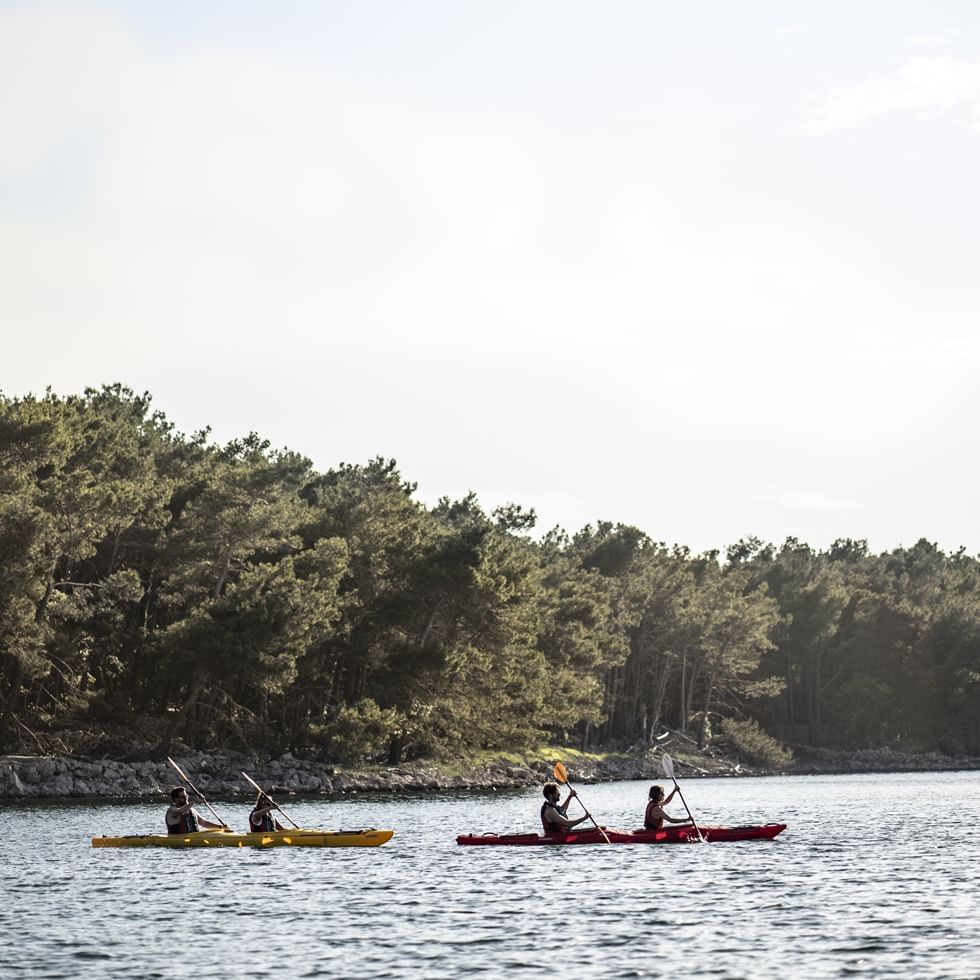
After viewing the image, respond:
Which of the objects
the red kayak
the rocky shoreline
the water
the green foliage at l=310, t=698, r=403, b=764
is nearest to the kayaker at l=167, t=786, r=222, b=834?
the water

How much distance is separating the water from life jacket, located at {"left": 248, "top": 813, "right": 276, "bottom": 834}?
0.86 m

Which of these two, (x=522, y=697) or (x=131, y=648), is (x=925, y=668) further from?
(x=131, y=648)

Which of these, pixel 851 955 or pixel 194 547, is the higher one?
pixel 194 547

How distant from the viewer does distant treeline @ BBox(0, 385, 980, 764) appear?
59.2m

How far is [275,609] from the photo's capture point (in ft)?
202

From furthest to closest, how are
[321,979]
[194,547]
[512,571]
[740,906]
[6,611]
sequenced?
[512,571], [194,547], [6,611], [740,906], [321,979]

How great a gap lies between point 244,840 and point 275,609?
26.2 metres

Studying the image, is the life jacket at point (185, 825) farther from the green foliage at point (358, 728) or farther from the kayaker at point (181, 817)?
the green foliage at point (358, 728)

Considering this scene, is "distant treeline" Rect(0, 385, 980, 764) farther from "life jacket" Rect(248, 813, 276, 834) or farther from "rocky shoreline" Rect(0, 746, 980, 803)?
"life jacket" Rect(248, 813, 276, 834)

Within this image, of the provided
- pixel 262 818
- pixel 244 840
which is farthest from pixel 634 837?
pixel 244 840

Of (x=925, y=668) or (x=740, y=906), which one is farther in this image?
(x=925, y=668)

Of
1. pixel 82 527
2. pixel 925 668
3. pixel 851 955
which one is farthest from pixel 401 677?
pixel 925 668

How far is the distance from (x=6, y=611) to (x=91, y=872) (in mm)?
26106

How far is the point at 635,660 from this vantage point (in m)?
110
